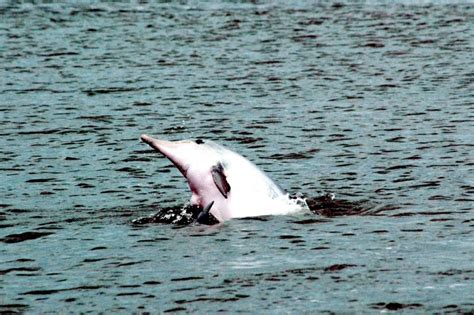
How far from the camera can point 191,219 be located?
1570 centimetres

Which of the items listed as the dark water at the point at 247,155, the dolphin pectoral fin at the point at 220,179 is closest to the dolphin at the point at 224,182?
the dolphin pectoral fin at the point at 220,179

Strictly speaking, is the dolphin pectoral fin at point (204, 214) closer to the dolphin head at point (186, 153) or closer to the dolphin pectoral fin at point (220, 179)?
the dolphin pectoral fin at point (220, 179)

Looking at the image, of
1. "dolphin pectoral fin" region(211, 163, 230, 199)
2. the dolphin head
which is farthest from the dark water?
the dolphin head

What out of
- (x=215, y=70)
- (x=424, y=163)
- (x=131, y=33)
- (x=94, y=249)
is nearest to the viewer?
(x=94, y=249)

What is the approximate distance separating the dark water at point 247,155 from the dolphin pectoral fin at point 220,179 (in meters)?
0.46

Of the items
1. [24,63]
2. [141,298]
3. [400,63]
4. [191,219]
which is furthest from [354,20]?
[141,298]

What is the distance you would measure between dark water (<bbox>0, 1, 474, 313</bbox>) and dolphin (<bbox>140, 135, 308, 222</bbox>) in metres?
0.30

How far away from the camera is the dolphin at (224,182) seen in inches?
607

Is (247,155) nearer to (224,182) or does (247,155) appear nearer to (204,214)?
(224,182)

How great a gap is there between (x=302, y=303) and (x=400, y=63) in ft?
66.8

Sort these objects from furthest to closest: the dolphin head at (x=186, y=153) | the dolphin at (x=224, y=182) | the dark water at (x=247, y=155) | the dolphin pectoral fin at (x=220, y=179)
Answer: the dolphin head at (x=186, y=153) < the dolphin at (x=224, y=182) < the dolphin pectoral fin at (x=220, y=179) < the dark water at (x=247, y=155)

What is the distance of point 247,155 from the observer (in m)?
20.6

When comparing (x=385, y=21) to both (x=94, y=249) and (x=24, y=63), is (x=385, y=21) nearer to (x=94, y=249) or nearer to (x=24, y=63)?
(x=24, y=63)

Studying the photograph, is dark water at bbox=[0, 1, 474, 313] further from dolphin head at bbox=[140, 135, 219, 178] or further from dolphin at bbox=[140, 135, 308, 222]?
dolphin head at bbox=[140, 135, 219, 178]
